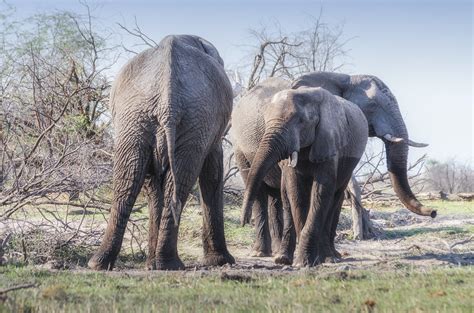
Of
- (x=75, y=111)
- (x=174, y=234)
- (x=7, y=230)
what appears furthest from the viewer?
(x=75, y=111)

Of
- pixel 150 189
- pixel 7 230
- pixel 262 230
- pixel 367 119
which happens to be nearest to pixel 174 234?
pixel 150 189

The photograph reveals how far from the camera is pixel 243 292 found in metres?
5.20

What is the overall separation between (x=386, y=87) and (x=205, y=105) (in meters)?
5.27

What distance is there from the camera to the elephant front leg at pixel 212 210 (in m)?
8.37

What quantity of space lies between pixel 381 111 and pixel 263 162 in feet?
12.7

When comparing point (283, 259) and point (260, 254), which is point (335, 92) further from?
point (283, 259)

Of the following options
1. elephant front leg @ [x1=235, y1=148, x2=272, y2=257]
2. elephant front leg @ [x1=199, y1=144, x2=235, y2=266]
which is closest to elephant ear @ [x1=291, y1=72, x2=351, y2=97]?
elephant front leg @ [x1=235, y1=148, x2=272, y2=257]

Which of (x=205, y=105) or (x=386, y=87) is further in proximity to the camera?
(x=386, y=87)

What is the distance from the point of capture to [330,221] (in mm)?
9664

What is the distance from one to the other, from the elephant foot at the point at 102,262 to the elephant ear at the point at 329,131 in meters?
2.93

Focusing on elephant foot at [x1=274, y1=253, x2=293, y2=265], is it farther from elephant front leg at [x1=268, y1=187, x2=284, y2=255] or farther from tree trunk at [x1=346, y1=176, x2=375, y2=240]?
tree trunk at [x1=346, y1=176, x2=375, y2=240]

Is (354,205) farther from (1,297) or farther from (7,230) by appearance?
(1,297)

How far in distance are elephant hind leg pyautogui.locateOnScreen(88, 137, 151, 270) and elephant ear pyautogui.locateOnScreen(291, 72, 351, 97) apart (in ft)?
15.3

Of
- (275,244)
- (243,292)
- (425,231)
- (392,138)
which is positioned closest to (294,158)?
(275,244)
